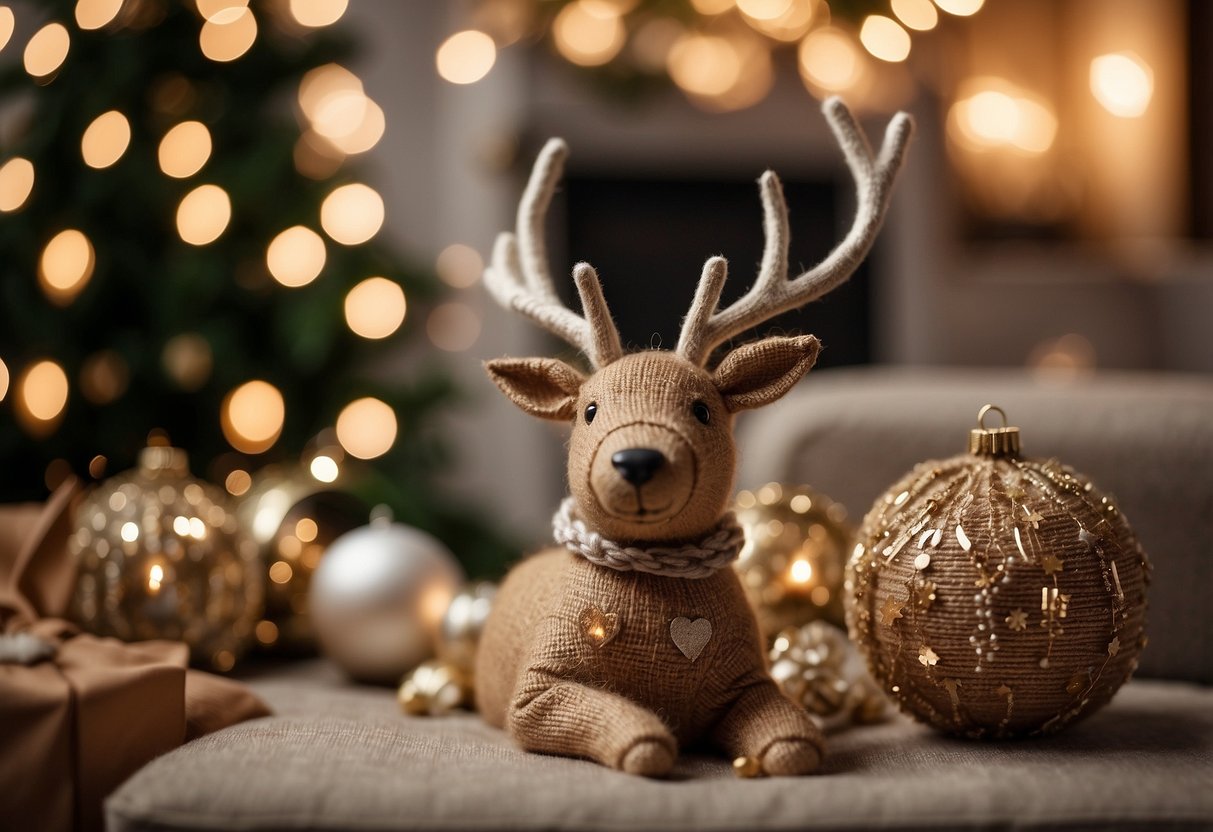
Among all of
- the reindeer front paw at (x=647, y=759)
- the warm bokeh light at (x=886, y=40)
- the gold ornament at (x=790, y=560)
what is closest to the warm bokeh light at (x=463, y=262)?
the warm bokeh light at (x=886, y=40)

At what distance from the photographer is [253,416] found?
172 centimetres

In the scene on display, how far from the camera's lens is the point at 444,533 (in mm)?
1836

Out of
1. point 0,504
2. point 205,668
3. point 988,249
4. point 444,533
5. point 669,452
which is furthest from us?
point 988,249

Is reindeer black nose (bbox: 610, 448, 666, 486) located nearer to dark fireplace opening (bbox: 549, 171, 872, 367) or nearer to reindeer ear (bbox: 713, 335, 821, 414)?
reindeer ear (bbox: 713, 335, 821, 414)

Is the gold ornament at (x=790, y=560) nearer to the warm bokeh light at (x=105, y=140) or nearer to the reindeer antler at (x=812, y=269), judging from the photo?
the reindeer antler at (x=812, y=269)

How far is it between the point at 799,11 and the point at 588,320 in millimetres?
2007

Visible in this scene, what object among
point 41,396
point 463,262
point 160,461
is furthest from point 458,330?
point 160,461

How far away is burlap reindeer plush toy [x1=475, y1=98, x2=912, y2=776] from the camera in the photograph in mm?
822

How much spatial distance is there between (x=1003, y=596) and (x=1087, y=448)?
424 mm

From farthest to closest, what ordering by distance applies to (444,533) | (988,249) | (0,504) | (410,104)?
(988,249)
(410,104)
(444,533)
(0,504)

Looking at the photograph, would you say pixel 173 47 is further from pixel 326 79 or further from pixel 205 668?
pixel 205 668

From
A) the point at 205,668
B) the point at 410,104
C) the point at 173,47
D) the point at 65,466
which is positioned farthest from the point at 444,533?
the point at 410,104

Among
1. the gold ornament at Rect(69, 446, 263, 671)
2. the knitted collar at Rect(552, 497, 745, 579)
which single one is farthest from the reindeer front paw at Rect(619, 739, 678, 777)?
the gold ornament at Rect(69, 446, 263, 671)

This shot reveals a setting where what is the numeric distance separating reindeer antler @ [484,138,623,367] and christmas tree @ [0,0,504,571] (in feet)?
1.97
